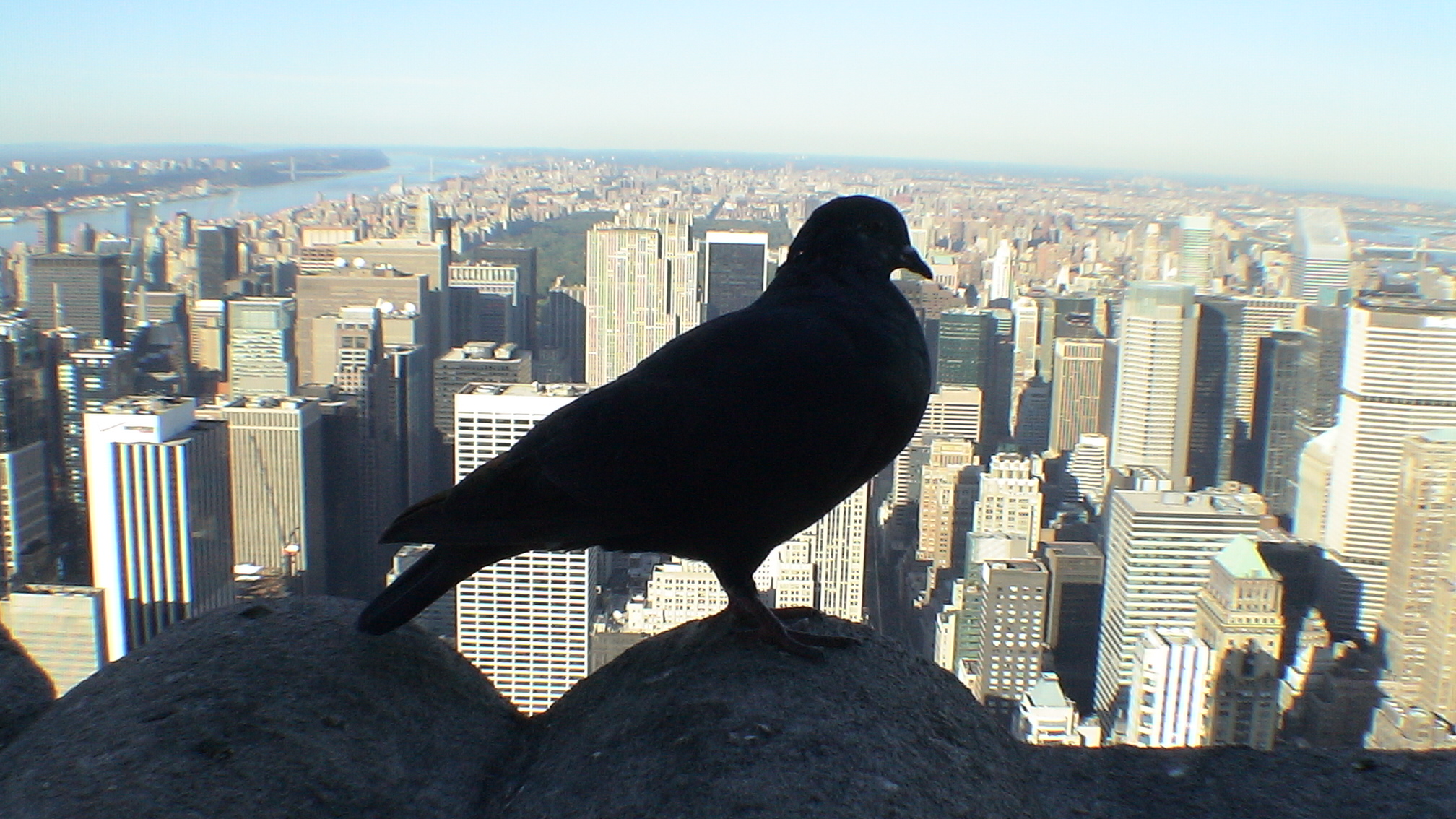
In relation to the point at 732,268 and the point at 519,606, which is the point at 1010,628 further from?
the point at 732,268

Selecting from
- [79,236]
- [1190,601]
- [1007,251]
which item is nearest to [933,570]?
[1190,601]

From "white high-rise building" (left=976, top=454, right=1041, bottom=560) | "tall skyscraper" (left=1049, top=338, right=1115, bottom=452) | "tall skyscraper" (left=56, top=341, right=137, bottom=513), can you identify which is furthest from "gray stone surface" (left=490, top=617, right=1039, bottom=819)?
"tall skyscraper" (left=1049, top=338, right=1115, bottom=452)

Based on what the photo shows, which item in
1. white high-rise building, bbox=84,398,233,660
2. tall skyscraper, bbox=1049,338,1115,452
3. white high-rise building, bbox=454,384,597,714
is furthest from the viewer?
tall skyscraper, bbox=1049,338,1115,452

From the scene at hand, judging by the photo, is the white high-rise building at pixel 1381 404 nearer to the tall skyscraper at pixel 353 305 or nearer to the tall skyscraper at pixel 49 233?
the tall skyscraper at pixel 353 305

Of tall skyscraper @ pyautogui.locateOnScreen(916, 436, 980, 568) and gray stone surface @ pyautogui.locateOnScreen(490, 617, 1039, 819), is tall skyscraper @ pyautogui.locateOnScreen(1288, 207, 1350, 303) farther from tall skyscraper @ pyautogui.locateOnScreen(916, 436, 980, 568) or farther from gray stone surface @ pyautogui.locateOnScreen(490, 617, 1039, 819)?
gray stone surface @ pyautogui.locateOnScreen(490, 617, 1039, 819)

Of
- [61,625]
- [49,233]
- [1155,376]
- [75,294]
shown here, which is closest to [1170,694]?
[61,625]

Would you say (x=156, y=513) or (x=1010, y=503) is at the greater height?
(x=156, y=513)

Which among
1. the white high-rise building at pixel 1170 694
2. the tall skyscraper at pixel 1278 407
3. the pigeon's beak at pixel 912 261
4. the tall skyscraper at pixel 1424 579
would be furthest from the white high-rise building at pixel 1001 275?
the pigeon's beak at pixel 912 261
